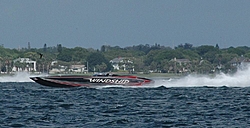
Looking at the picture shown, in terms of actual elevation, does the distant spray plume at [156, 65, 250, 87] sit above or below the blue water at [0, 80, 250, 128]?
above

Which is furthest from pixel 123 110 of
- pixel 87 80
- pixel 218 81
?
pixel 218 81

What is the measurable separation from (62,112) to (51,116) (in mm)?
2344

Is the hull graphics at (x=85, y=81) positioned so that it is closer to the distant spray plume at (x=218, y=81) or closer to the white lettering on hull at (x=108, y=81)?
the white lettering on hull at (x=108, y=81)

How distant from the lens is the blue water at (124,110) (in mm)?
35062

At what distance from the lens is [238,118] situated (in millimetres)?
37031

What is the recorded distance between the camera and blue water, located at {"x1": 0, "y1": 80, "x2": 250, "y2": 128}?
35.1 m

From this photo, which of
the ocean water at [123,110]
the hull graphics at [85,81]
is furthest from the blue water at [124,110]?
the hull graphics at [85,81]

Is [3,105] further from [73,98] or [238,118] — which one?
[238,118]

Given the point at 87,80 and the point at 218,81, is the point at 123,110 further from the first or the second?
the point at 218,81

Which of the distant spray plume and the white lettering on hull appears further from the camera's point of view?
the distant spray plume

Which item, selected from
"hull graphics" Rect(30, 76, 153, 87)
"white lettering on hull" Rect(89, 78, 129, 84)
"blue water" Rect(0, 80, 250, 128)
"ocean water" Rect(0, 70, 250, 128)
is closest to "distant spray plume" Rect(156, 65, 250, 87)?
"hull graphics" Rect(30, 76, 153, 87)

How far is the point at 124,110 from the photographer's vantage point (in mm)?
41219

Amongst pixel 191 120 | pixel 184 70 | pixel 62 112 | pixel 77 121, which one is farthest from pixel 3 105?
pixel 184 70

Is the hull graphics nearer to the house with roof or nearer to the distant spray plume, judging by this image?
the distant spray plume
